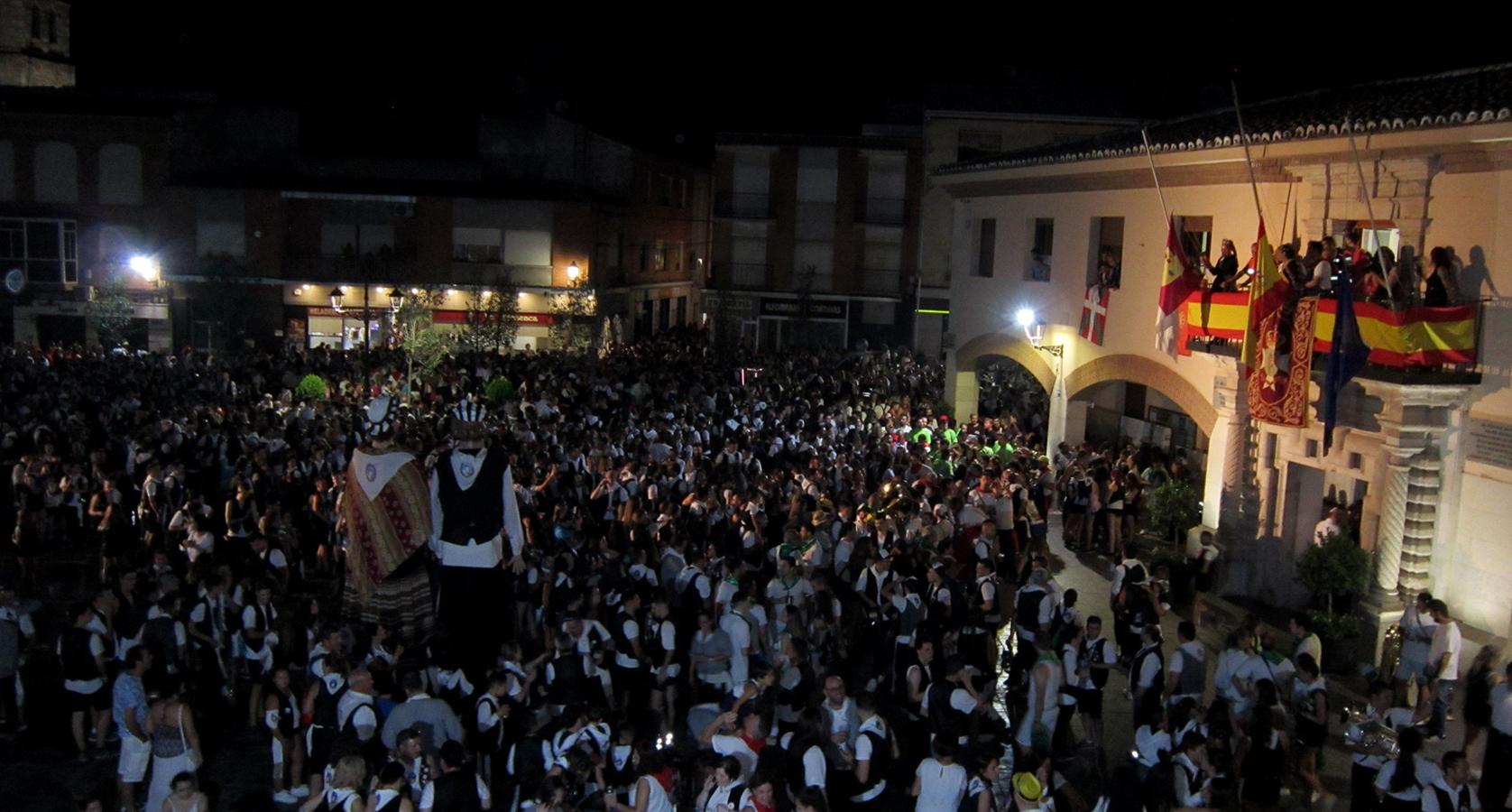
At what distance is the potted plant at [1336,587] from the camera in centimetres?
1230

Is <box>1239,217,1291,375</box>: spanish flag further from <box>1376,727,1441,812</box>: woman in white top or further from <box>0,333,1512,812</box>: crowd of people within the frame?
<box>1376,727,1441,812</box>: woman in white top

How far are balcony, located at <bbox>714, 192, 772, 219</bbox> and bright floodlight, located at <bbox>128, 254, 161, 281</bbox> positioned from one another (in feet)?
61.4

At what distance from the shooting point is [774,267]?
1786 inches

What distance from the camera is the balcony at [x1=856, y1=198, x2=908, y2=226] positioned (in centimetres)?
4466

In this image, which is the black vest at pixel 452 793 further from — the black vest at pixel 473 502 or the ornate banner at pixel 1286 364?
the ornate banner at pixel 1286 364

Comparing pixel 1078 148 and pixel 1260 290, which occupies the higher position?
pixel 1078 148

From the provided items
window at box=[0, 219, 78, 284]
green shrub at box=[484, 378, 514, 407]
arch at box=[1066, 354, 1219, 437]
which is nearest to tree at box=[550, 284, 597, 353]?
green shrub at box=[484, 378, 514, 407]

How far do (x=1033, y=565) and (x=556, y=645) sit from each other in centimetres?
452

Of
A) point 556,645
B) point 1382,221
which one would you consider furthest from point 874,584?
point 1382,221

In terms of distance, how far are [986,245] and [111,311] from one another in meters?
26.0

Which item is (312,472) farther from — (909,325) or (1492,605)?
(909,325)

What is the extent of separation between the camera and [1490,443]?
1219cm

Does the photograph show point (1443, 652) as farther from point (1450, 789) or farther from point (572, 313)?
point (572, 313)

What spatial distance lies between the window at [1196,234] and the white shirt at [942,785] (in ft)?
37.3
